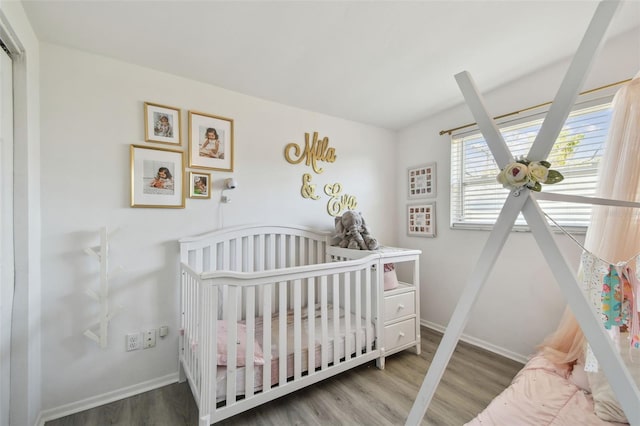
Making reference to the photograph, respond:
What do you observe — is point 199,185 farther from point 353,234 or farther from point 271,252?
point 353,234

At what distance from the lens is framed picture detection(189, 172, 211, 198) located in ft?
6.66

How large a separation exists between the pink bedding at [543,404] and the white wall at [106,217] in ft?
6.52

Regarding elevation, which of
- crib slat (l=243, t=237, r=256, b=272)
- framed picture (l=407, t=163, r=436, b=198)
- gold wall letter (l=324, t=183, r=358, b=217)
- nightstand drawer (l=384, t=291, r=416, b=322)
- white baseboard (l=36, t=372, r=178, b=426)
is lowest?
white baseboard (l=36, t=372, r=178, b=426)

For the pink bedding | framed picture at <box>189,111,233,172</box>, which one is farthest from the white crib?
the pink bedding

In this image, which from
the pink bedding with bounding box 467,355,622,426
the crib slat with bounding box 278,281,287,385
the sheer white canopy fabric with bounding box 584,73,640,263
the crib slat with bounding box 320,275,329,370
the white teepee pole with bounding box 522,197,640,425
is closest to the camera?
the white teepee pole with bounding box 522,197,640,425

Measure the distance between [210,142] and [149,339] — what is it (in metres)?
1.48

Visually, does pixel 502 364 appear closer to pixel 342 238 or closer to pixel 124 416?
pixel 342 238

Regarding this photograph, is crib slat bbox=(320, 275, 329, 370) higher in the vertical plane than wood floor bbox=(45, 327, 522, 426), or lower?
higher

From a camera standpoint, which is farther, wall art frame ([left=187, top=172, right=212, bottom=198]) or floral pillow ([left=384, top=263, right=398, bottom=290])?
floral pillow ([left=384, top=263, right=398, bottom=290])

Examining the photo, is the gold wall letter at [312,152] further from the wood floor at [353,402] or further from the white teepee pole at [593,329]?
the white teepee pole at [593,329]

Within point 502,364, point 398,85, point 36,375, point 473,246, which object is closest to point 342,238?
point 473,246

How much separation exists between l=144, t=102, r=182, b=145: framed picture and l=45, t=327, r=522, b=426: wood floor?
68.2 inches

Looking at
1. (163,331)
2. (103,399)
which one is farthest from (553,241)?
(103,399)

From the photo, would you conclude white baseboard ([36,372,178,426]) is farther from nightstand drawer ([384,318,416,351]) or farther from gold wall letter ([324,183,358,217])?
gold wall letter ([324,183,358,217])
